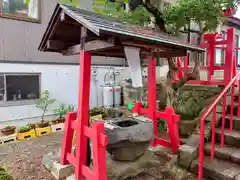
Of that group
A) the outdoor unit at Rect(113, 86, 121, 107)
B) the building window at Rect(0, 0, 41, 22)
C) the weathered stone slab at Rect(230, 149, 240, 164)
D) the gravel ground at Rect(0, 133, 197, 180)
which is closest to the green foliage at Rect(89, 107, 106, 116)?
the outdoor unit at Rect(113, 86, 121, 107)

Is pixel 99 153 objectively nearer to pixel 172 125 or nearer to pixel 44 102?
pixel 172 125

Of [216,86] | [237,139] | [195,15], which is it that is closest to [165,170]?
[237,139]

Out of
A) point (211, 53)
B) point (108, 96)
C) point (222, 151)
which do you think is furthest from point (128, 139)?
point (108, 96)

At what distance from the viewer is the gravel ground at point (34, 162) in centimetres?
359

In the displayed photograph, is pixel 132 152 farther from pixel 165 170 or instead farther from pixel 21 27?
pixel 21 27

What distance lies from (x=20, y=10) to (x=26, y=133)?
4.26 metres

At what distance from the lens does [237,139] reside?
3637 millimetres

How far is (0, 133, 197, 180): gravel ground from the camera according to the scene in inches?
141

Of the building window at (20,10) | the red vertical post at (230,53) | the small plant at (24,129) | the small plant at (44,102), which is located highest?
the building window at (20,10)

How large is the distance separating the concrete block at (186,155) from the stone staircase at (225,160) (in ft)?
0.24

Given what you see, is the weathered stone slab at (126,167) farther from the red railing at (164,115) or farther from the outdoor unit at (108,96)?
the outdoor unit at (108,96)

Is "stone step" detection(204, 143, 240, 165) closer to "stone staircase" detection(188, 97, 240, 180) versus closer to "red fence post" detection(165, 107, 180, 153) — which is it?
"stone staircase" detection(188, 97, 240, 180)

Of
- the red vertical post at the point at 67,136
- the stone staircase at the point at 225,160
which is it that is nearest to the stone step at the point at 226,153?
the stone staircase at the point at 225,160

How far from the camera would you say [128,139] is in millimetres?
3297
